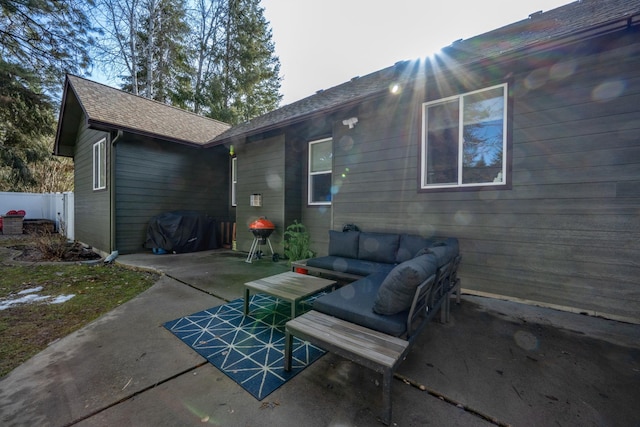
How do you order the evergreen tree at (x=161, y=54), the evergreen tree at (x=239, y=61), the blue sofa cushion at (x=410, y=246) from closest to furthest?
1. the blue sofa cushion at (x=410, y=246)
2. the evergreen tree at (x=161, y=54)
3. the evergreen tree at (x=239, y=61)

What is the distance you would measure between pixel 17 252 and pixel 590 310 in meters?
11.8

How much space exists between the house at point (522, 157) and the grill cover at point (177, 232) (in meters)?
4.43

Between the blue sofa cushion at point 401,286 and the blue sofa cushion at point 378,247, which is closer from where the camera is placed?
the blue sofa cushion at point 401,286

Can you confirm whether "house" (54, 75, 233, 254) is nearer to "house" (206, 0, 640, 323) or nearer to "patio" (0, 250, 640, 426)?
"patio" (0, 250, 640, 426)

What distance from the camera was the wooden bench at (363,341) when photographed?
154 centimetres

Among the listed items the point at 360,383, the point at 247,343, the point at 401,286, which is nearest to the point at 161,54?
the point at 247,343

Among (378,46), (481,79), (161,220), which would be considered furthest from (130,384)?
(378,46)

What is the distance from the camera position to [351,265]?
12.7ft

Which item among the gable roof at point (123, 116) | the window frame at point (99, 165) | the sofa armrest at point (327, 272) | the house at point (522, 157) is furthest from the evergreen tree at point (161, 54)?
the sofa armrest at point (327, 272)

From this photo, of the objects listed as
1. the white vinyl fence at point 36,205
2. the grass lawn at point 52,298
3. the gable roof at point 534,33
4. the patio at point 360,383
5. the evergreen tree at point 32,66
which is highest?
the evergreen tree at point 32,66

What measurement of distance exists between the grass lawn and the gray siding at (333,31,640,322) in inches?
187

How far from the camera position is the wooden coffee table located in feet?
8.86

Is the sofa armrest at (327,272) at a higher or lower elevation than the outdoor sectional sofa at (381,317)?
lower

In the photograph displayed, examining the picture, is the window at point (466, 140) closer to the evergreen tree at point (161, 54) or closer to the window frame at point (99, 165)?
the window frame at point (99, 165)
